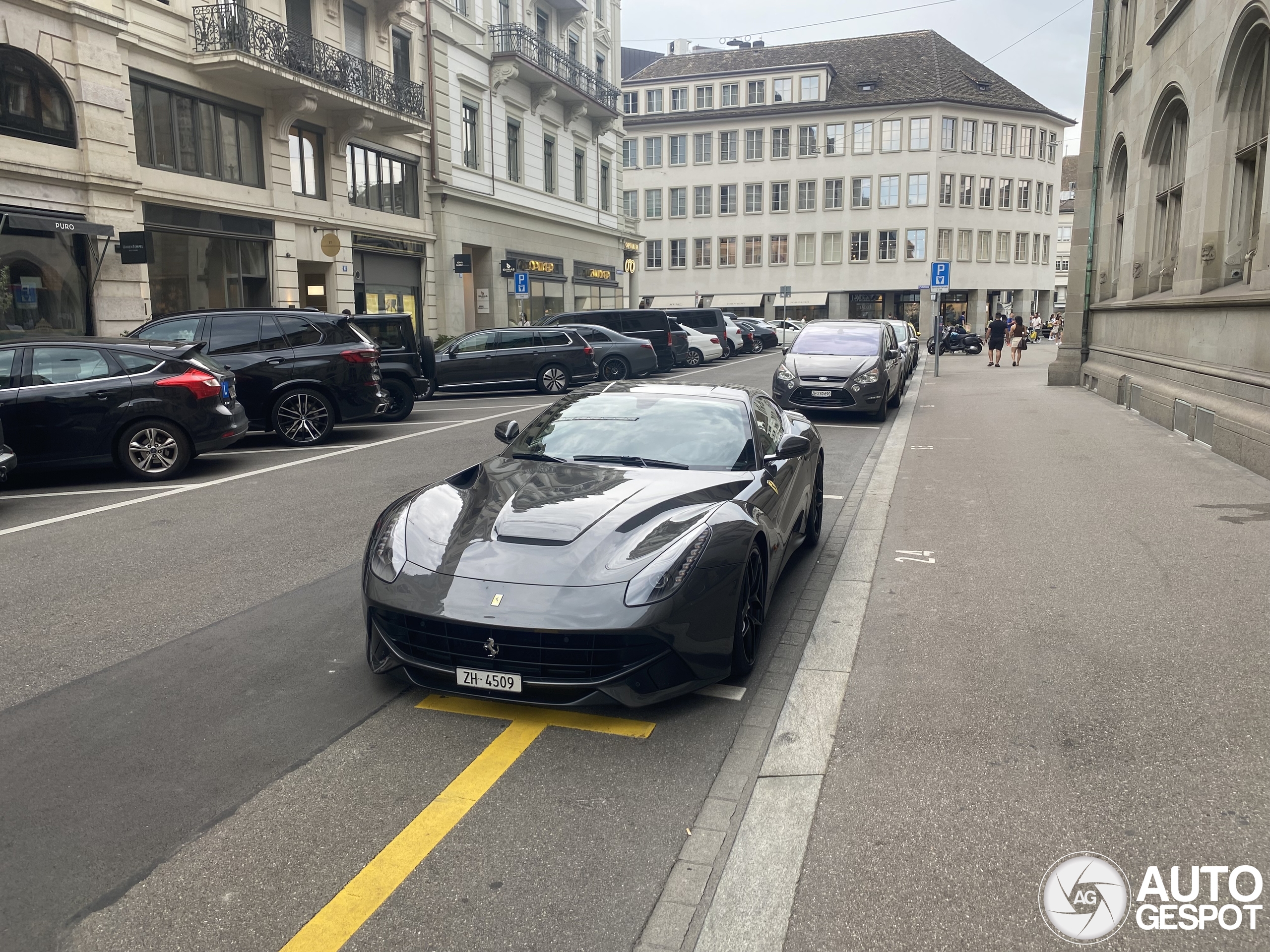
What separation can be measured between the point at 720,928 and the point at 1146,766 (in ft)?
6.41

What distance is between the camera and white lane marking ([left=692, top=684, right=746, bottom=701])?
4617 mm

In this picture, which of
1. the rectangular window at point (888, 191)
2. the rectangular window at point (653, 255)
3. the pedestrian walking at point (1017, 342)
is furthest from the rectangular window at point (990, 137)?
the pedestrian walking at point (1017, 342)

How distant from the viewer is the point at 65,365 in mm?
10461

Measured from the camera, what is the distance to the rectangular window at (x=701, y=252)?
69625 mm

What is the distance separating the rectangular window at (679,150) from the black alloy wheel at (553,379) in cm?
4942

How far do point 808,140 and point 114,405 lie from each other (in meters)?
62.4

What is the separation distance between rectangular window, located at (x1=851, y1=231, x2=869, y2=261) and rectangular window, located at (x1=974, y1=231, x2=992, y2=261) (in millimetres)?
7068

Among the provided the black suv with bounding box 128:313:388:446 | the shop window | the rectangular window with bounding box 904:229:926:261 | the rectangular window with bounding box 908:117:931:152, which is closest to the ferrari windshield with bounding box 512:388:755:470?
the black suv with bounding box 128:313:388:446

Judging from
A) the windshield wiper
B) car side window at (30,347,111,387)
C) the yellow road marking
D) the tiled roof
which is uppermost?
the tiled roof

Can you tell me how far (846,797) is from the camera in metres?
3.66

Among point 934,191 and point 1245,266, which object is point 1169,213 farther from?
point 934,191

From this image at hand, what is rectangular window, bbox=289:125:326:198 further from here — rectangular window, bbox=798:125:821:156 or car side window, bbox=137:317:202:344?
rectangular window, bbox=798:125:821:156

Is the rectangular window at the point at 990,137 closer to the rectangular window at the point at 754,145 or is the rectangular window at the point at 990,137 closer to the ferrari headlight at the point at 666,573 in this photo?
the rectangular window at the point at 754,145

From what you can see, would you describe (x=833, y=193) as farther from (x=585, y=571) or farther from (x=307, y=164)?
(x=585, y=571)
